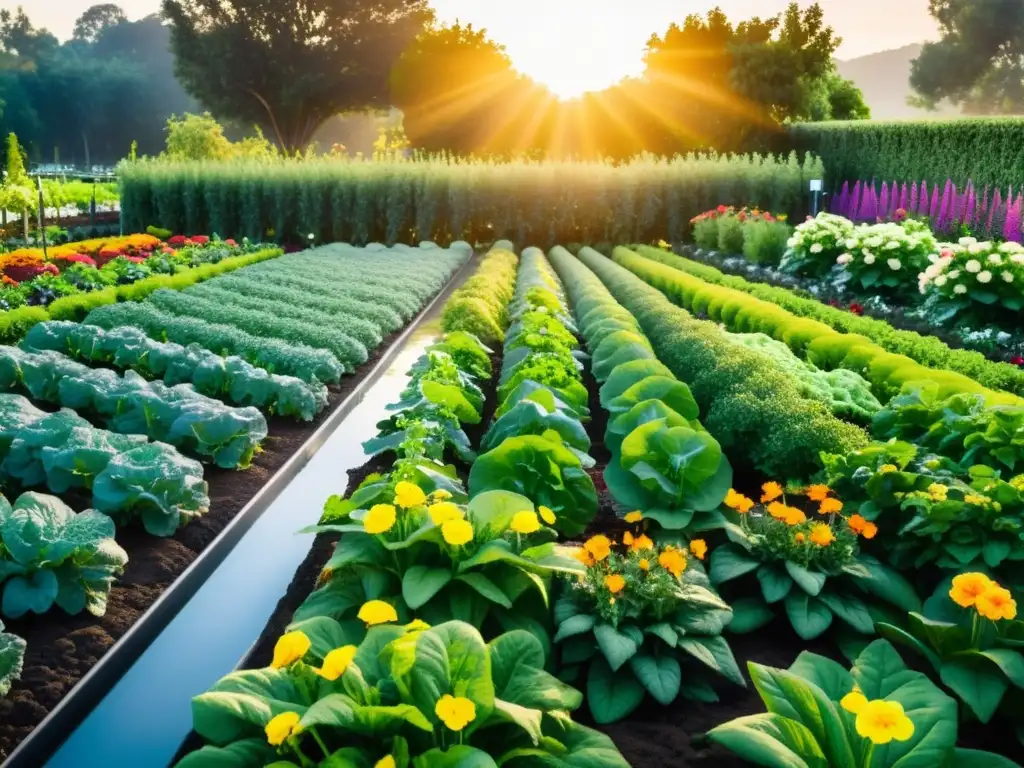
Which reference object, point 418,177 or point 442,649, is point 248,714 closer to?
point 442,649

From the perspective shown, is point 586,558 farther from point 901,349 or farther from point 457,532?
point 901,349

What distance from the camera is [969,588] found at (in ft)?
7.84

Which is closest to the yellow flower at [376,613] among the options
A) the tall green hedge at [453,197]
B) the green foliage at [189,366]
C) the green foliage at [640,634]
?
the green foliage at [640,634]

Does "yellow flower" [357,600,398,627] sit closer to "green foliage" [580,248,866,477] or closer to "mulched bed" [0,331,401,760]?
"mulched bed" [0,331,401,760]

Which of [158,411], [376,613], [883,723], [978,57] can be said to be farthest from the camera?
[978,57]

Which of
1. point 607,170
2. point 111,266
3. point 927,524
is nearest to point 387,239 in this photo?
point 607,170

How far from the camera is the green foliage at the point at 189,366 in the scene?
571 centimetres

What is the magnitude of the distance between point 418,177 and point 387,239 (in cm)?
157

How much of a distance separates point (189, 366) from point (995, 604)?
520cm

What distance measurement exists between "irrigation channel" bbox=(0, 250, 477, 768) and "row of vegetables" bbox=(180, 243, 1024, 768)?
1.75 feet

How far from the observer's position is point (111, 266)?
11828 mm

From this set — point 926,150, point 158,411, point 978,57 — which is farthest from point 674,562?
point 978,57

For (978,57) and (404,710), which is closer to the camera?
(404,710)

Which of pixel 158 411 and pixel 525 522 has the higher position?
pixel 525 522
